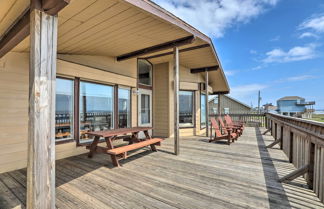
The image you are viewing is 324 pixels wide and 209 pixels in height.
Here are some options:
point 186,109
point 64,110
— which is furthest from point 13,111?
point 186,109

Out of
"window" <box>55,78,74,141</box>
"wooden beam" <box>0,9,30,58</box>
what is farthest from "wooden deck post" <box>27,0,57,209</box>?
"window" <box>55,78,74,141</box>

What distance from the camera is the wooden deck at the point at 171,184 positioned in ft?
6.95

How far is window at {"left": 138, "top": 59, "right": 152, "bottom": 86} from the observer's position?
662 centimetres

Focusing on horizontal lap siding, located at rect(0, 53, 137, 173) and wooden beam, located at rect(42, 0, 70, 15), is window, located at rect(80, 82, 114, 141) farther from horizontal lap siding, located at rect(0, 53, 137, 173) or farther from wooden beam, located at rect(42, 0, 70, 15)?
wooden beam, located at rect(42, 0, 70, 15)

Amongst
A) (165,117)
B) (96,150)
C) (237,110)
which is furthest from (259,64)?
(96,150)

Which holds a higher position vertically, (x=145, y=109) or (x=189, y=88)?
(x=189, y=88)

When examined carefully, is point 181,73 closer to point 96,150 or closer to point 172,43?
point 172,43

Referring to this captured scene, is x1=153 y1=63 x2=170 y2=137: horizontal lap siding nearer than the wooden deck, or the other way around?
the wooden deck

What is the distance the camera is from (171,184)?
2619 mm

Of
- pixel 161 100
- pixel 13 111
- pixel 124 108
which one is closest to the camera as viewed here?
pixel 13 111

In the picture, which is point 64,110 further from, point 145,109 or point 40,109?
point 145,109

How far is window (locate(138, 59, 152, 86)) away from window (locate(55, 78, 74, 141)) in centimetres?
287

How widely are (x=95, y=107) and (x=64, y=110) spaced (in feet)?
2.97

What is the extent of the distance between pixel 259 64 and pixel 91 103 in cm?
5378
